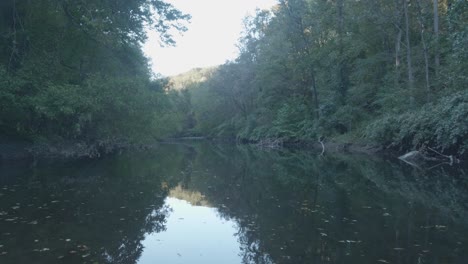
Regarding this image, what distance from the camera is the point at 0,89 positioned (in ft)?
57.1

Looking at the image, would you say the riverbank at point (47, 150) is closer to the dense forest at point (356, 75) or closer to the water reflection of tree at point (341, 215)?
the water reflection of tree at point (341, 215)

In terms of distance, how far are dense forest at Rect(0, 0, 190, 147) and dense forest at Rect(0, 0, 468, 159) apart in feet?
0.22

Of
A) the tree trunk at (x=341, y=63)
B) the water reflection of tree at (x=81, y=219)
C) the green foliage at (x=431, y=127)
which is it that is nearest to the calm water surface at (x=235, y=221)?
the water reflection of tree at (x=81, y=219)

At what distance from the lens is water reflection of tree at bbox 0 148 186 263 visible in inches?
239

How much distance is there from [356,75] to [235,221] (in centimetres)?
2692

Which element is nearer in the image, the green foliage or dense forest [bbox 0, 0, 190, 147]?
the green foliage

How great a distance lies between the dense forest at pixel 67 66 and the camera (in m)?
18.3

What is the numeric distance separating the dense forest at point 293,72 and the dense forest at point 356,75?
11 centimetres

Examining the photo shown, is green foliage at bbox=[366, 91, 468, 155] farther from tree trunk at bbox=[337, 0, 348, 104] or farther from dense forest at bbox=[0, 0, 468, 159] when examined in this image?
tree trunk at bbox=[337, 0, 348, 104]

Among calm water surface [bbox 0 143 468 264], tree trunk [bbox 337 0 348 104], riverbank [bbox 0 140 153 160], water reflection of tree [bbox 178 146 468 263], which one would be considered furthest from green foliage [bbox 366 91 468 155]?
riverbank [bbox 0 140 153 160]

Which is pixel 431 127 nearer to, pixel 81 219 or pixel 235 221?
pixel 235 221

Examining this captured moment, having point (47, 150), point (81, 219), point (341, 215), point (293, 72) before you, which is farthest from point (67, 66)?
point (293, 72)

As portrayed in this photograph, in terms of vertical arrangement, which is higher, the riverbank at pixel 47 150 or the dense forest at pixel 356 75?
the dense forest at pixel 356 75

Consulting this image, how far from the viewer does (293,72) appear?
43.3m
